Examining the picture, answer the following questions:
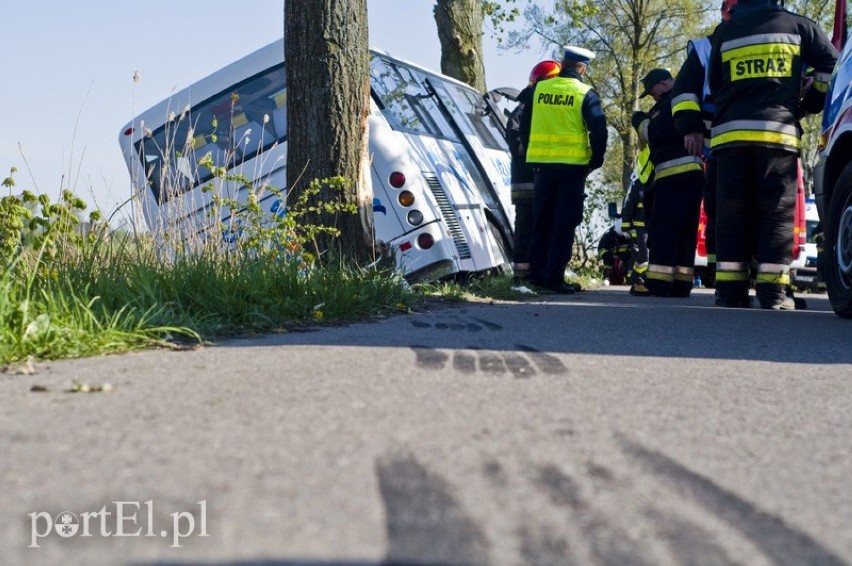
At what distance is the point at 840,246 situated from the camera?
754cm

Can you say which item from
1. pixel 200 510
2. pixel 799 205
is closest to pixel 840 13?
pixel 799 205

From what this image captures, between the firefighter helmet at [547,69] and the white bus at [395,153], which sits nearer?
the white bus at [395,153]

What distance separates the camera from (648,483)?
8.91ft

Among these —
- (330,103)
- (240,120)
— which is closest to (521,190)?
(240,120)

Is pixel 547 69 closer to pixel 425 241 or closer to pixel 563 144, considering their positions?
pixel 563 144

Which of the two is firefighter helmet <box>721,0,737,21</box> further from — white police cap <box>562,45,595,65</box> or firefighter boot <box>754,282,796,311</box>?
firefighter boot <box>754,282,796,311</box>

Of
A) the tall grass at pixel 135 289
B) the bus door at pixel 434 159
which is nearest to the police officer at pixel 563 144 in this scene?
the bus door at pixel 434 159

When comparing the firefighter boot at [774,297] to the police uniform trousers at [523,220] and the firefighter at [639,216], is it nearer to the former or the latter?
the firefighter at [639,216]

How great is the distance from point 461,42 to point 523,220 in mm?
5649

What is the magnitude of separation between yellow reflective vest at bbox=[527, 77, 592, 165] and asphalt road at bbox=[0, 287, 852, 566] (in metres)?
5.73

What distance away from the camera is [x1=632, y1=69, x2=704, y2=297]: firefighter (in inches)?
419

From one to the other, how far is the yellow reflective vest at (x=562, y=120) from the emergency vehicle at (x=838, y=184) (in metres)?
2.96

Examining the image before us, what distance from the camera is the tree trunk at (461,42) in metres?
16.6

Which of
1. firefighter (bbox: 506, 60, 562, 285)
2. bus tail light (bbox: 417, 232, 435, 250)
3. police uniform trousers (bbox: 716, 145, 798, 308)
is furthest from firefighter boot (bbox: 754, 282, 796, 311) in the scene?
firefighter (bbox: 506, 60, 562, 285)
